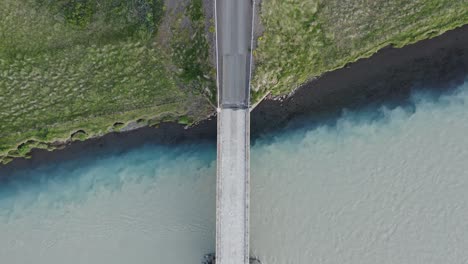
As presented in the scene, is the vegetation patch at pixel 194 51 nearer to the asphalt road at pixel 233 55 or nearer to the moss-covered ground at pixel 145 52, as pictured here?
the moss-covered ground at pixel 145 52

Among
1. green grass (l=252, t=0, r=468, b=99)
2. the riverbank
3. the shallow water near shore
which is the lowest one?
the shallow water near shore

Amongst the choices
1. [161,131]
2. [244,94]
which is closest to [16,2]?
[161,131]

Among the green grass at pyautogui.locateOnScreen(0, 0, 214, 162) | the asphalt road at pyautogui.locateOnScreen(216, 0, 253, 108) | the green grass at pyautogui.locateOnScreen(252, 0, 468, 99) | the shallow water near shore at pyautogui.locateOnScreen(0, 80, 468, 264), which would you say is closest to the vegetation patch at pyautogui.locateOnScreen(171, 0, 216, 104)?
the green grass at pyautogui.locateOnScreen(0, 0, 214, 162)

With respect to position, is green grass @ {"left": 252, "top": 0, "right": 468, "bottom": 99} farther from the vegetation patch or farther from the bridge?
the vegetation patch

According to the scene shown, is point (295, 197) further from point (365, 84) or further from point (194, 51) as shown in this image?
point (194, 51)

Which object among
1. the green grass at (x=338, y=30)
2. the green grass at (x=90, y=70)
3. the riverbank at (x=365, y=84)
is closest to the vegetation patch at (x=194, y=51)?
the green grass at (x=90, y=70)

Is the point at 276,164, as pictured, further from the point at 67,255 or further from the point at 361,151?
the point at 67,255
